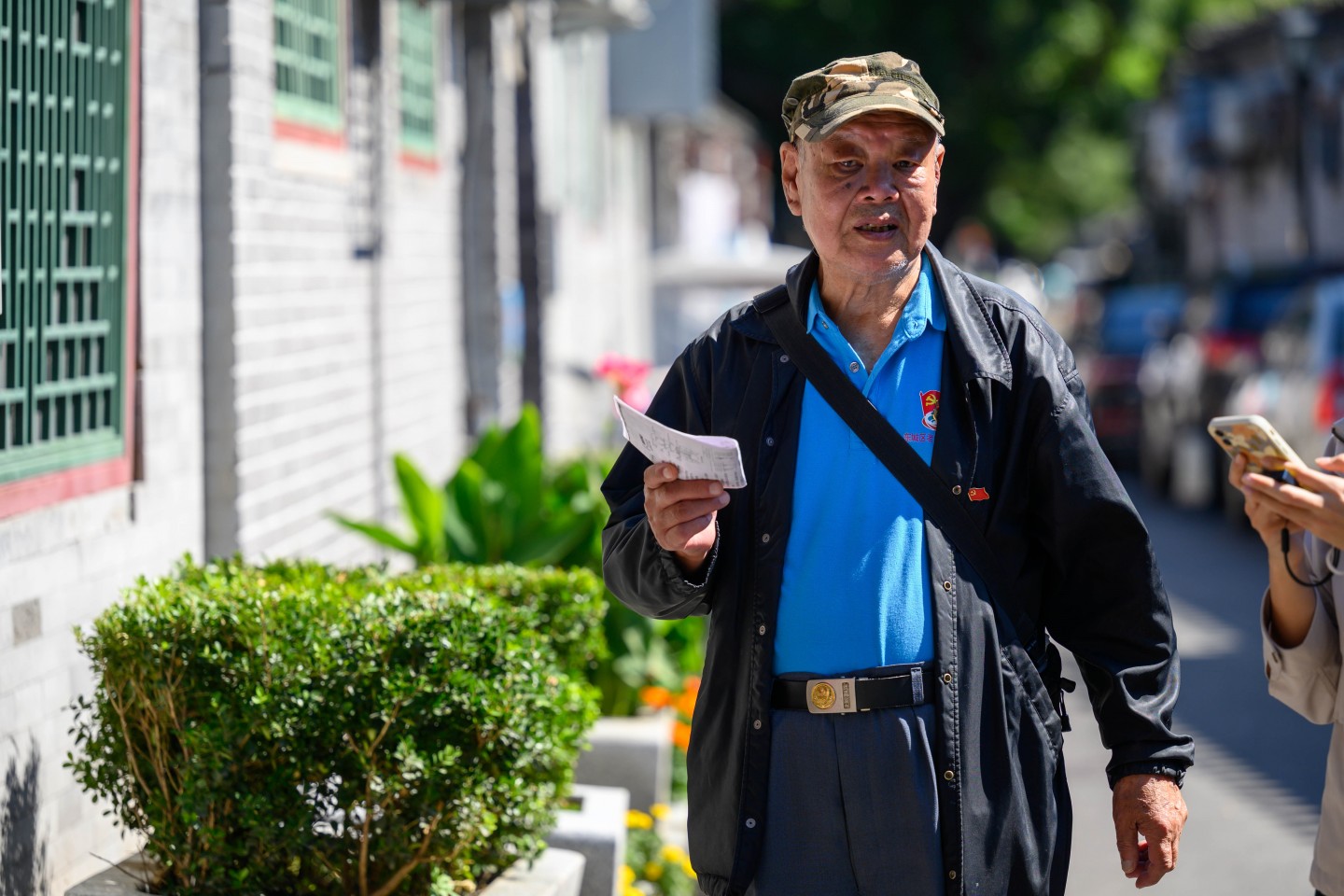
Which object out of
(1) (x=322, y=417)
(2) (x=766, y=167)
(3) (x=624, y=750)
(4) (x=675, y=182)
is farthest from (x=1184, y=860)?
(2) (x=766, y=167)

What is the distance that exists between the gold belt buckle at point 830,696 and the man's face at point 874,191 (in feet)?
2.41

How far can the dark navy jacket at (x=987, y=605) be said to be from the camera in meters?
3.07

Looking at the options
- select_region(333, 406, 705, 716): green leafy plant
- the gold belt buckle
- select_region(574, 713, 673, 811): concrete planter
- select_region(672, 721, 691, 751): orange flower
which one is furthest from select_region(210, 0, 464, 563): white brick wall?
the gold belt buckle

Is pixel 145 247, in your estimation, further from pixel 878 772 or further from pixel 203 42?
pixel 878 772

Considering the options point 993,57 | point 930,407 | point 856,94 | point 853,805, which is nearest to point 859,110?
point 856,94

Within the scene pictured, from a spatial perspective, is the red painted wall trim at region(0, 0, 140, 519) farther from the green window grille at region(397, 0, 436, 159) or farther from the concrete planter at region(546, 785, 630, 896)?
the green window grille at region(397, 0, 436, 159)

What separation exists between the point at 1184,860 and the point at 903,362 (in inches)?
168

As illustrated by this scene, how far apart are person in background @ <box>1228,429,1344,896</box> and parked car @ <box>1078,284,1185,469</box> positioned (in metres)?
15.9

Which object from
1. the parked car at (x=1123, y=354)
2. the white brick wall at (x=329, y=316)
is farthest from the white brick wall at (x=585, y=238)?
the parked car at (x=1123, y=354)

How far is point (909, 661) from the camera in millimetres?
3057

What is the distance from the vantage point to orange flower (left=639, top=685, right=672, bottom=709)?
6.70m

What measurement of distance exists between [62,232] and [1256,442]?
2.99 metres

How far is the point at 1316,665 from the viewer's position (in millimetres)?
3492

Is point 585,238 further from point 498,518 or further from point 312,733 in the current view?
point 312,733
